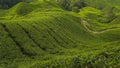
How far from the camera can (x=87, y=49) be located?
184375mm

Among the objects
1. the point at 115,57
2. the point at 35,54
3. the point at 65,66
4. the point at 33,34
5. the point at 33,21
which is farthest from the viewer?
the point at 33,21

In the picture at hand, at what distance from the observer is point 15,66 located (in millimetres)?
143625

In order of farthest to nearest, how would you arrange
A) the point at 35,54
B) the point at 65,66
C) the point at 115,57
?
the point at 35,54, the point at 115,57, the point at 65,66

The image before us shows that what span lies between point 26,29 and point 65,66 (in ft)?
185

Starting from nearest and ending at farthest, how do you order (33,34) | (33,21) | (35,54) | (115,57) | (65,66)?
(65,66), (115,57), (35,54), (33,34), (33,21)

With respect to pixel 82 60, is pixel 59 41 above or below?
below

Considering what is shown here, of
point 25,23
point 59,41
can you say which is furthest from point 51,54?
point 25,23

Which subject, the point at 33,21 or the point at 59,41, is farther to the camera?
the point at 33,21

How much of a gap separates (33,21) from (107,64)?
260 feet

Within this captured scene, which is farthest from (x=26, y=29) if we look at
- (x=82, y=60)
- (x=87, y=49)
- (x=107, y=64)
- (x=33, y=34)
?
(x=107, y=64)

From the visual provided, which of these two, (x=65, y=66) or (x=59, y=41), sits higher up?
(x=65, y=66)

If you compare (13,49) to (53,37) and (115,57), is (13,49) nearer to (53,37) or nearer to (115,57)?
(53,37)

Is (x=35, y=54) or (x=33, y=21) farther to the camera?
(x=33, y=21)

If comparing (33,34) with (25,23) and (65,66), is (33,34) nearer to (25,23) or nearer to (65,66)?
(25,23)
